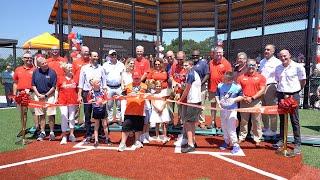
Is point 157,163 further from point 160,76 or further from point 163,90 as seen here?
point 160,76

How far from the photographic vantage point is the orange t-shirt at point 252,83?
712cm

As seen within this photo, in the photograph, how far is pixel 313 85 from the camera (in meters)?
12.7

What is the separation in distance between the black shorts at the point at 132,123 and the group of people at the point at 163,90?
0.07 feet

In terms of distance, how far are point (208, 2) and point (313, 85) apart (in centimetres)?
973

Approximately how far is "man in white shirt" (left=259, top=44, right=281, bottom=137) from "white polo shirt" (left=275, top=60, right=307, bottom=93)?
0.76 metres

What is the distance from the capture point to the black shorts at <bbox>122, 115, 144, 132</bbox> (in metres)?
7.10

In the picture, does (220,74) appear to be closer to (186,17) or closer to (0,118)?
(0,118)

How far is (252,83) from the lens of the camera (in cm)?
712

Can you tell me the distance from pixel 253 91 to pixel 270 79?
2.55 ft

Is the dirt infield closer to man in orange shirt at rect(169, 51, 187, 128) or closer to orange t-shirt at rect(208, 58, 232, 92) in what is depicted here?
man in orange shirt at rect(169, 51, 187, 128)

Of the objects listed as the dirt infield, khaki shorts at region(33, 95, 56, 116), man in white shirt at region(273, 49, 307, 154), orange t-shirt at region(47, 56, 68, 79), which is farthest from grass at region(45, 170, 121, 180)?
man in white shirt at region(273, 49, 307, 154)

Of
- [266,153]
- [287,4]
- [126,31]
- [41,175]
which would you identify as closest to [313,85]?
[287,4]

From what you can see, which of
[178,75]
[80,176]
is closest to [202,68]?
[178,75]

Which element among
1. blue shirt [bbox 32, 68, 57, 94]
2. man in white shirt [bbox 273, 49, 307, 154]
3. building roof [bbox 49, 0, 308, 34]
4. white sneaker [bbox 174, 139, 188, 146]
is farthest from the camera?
building roof [bbox 49, 0, 308, 34]
